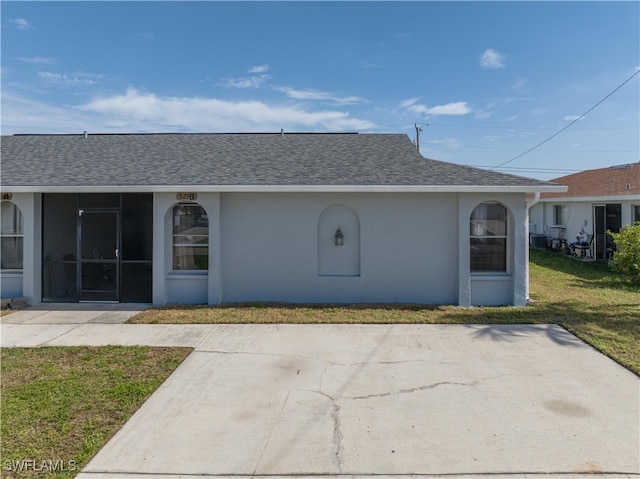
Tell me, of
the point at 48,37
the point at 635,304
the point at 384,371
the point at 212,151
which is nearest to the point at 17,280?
the point at 212,151

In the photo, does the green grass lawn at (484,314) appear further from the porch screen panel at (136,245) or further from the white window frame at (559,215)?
the white window frame at (559,215)

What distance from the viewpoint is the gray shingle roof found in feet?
30.4

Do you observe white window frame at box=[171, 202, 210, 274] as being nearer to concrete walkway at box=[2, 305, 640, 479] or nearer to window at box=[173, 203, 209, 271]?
window at box=[173, 203, 209, 271]

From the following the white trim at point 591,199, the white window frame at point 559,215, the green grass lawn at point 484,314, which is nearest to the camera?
the green grass lawn at point 484,314

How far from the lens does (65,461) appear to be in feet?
11.8

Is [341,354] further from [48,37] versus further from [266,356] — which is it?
[48,37]

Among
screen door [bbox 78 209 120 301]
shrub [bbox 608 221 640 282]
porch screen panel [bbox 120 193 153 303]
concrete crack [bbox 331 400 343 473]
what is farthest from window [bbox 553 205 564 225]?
screen door [bbox 78 209 120 301]

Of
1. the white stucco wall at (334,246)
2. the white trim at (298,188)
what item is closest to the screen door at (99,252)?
the white trim at (298,188)

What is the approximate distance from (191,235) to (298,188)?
2.91 m

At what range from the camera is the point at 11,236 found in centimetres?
1002

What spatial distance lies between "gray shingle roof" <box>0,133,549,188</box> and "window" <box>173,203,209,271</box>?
0.80 m

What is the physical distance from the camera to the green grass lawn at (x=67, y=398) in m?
3.65

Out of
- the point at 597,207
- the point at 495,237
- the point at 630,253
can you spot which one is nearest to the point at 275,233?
the point at 495,237

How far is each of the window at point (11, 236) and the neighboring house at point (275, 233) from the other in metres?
0.03
